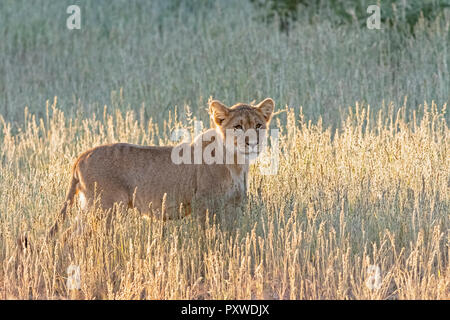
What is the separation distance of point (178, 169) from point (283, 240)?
111 cm

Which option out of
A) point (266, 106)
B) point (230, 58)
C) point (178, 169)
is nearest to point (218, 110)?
point (266, 106)

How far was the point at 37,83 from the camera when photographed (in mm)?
13531

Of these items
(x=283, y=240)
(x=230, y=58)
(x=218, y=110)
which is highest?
(x=230, y=58)

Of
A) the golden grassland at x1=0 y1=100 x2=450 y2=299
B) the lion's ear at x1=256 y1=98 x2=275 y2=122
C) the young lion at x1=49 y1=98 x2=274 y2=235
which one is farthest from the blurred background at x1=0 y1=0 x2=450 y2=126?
the young lion at x1=49 y1=98 x2=274 y2=235

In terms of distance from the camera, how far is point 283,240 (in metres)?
5.88

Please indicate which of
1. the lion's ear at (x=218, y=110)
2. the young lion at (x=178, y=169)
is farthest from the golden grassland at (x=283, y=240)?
the lion's ear at (x=218, y=110)

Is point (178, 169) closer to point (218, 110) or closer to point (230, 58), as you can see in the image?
point (218, 110)

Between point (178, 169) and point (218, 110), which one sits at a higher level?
point (218, 110)

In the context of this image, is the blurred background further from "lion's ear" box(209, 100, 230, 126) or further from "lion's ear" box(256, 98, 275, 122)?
"lion's ear" box(209, 100, 230, 126)

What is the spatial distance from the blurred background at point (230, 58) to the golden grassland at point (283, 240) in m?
3.21

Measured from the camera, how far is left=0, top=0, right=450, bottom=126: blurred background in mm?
11484

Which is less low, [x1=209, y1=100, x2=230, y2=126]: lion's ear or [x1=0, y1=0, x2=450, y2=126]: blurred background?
[x1=0, y1=0, x2=450, y2=126]: blurred background

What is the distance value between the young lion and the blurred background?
179 inches

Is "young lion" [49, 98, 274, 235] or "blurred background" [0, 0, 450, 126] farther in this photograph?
"blurred background" [0, 0, 450, 126]
